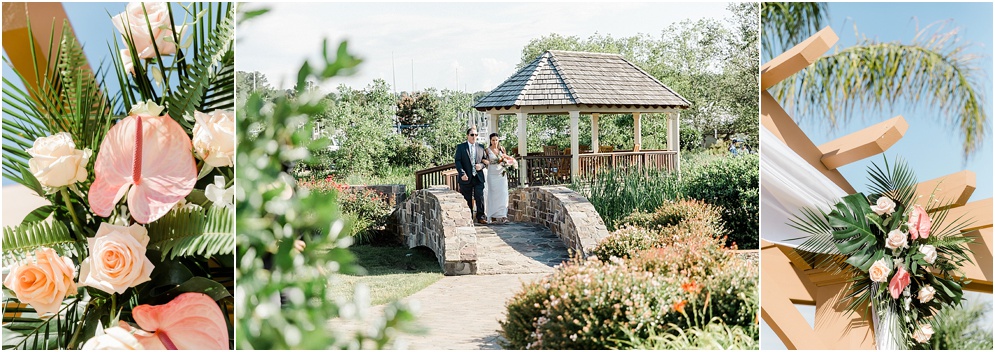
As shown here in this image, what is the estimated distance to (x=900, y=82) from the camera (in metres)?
4.33

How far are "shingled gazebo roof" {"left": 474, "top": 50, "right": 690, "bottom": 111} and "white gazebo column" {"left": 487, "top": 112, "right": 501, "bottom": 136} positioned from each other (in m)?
0.04

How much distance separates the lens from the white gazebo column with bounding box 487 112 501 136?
392 centimetres

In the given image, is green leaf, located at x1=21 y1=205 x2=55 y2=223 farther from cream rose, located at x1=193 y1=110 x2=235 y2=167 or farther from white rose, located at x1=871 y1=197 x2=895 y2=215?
white rose, located at x1=871 y1=197 x2=895 y2=215

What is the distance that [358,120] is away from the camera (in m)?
3.81

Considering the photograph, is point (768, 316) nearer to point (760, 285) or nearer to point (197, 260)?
point (760, 285)

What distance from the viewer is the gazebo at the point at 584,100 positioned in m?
3.88

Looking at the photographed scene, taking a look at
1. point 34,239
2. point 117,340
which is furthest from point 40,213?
point 117,340

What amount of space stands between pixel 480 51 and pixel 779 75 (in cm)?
163

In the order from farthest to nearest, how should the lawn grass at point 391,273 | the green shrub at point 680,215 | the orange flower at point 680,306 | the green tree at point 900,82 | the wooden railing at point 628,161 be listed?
the green tree at point 900,82 < the wooden railing at point 628,161 < the green shrub at point 680,215 < the lawn grass at point 391,273 < the orange flower at point 680,306

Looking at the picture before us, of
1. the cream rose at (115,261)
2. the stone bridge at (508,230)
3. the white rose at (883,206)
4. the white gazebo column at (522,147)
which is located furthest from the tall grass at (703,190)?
the cream rose at (115,261)

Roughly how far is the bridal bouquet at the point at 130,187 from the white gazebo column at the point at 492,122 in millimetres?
1307

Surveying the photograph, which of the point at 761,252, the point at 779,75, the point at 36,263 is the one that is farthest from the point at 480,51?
the point at 36,263

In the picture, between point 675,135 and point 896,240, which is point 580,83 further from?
point 896,240

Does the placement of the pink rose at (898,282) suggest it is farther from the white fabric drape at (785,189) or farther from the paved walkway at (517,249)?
the paved walkway at (517,249)
